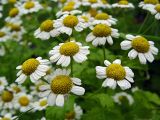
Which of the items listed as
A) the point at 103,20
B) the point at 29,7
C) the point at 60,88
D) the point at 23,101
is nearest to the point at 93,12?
the point at 29,7

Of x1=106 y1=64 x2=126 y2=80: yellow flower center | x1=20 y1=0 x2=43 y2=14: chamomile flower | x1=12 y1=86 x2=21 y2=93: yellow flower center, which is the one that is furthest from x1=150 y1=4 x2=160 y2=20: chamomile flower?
x1=12 y1=86 x2=21 y2=93: yellow flower center

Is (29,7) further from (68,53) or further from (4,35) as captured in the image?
(68,53)

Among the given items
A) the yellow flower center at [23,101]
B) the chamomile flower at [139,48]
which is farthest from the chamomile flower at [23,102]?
the chamomile flower at [139,48]

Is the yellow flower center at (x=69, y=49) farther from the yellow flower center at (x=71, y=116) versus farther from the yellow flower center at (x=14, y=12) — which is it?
the yellow flower center at (x=14, y=12)

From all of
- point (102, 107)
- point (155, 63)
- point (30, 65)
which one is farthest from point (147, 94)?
point (30, 65)

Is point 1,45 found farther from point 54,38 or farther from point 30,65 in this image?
point 30,65
